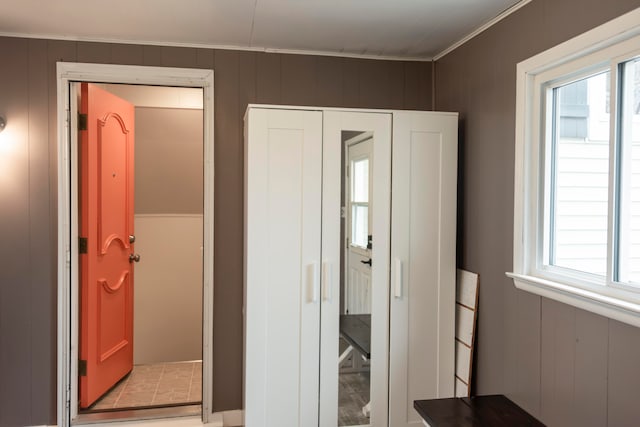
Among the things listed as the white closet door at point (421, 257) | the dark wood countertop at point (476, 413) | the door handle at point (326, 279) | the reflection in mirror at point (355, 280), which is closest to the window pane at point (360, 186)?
the reflection in mirror at point (355, 280)

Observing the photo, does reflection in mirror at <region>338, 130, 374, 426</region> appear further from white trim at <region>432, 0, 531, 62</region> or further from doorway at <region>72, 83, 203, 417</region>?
doorway at <region>72, 83, 203, 417</region>

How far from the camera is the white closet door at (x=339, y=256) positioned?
8.88ft

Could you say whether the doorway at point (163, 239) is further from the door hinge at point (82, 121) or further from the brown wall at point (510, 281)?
the brown wall at point (510, 281)

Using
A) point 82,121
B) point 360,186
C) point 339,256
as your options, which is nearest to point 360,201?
point 360,186

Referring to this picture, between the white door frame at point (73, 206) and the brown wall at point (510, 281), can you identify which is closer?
the brown wall at point (510, 281)

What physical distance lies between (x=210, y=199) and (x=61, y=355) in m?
1.25

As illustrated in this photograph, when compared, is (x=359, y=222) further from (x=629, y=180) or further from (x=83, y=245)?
(x=83, y=245)

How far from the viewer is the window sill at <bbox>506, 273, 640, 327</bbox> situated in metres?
1.68

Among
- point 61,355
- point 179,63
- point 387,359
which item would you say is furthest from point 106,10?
point 387,359

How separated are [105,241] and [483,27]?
274 cm

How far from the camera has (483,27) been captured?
269cm

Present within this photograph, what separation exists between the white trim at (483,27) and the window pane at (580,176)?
0.48 m

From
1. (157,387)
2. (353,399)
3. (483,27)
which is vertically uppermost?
(483,27)

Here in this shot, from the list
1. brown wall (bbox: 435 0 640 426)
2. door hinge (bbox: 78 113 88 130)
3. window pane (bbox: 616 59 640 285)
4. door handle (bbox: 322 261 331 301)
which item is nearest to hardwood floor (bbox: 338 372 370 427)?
door handle (bbox: 322 261 331 301)
